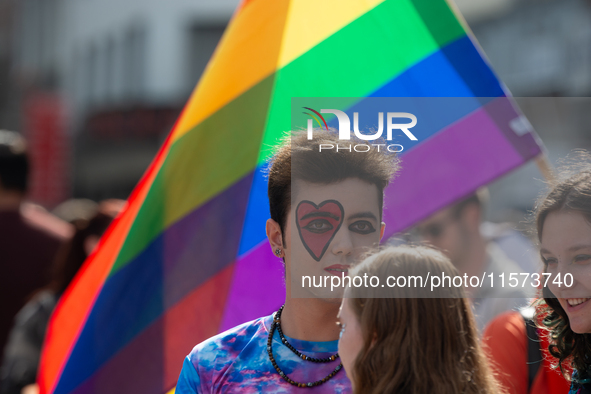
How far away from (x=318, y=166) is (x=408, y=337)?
1.47 feet

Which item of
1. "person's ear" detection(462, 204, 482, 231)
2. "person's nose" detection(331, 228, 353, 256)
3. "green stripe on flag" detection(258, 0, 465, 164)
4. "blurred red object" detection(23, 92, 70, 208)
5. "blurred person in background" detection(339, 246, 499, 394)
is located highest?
"blurred red object" detection(23, 92, 70, 208)

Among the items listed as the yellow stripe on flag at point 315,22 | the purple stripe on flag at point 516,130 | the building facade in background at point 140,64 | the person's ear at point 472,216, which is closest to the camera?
the purple stripe on flag at point 516,130

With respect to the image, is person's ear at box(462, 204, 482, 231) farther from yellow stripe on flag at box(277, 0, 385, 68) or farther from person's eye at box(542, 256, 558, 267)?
person's eye at box(542, 256, 558, 267)

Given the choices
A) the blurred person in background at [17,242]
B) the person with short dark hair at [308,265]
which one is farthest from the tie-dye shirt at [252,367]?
the blurred person in background at [17,242]

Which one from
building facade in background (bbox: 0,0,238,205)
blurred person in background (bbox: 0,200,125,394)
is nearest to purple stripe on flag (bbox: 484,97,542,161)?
blurred person in background (bbox: 0,200,125,394)

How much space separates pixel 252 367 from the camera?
1.46 meters

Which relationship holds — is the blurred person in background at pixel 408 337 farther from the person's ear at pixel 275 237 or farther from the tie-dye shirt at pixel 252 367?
the person's ear at pixel 275 237

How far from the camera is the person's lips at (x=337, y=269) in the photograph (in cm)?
145

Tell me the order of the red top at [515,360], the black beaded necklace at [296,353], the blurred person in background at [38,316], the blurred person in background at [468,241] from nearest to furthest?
1. the black beaded necklace at [296,353]
2. the red top at [515,360]
3. the blurred person in background at [468,241]
4. the blurred person in background at [38,316]

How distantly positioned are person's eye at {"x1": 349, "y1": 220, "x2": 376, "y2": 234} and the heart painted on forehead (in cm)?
3

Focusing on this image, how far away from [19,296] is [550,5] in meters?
13.9

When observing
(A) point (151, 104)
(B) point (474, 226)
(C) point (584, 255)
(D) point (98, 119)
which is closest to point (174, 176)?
(C) point (584, 255)

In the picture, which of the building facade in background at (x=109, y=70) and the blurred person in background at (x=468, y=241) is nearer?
the blurred person in background at (x=468, y=241)

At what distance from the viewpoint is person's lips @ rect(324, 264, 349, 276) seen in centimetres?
145
